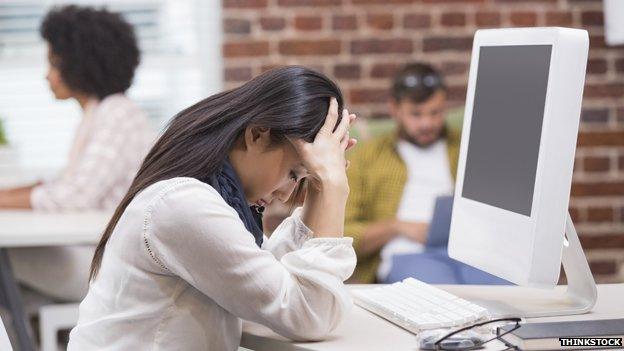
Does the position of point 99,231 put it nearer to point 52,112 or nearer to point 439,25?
point 52,112

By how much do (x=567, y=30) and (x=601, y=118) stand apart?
2.66 m

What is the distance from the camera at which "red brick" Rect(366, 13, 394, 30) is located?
13.1 ft

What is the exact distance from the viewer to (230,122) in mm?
1538

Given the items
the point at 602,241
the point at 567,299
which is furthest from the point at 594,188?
the point at 567,299

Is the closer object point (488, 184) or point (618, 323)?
point (618, 323)

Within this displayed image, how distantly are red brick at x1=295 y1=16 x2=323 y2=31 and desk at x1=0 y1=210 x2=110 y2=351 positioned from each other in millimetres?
1155

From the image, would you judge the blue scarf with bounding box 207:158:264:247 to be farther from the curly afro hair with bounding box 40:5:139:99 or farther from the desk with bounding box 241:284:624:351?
the curly afro hair with bounding box 40:5:139:99

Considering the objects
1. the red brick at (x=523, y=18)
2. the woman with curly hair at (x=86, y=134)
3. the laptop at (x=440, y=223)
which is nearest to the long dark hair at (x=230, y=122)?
the laptop at (x=440, y=223)

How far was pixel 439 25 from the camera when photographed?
4.01 m

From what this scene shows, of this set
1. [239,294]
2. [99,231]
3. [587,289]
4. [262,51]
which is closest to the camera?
[239,294]

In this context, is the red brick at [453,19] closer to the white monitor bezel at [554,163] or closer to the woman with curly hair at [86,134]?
the woman with curly hair at [86,134]

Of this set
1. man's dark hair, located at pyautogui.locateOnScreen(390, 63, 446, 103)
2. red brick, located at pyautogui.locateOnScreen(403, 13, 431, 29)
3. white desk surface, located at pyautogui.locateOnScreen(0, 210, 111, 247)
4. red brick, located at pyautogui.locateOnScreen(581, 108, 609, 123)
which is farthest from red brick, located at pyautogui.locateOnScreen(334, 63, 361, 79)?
white desk surface, located at pyautogui.locateOnScreen(0, 210, 111, 247)

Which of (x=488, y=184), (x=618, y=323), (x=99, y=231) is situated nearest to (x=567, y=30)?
(x=488, y=184)

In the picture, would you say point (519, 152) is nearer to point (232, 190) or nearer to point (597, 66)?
point (232, 190)
